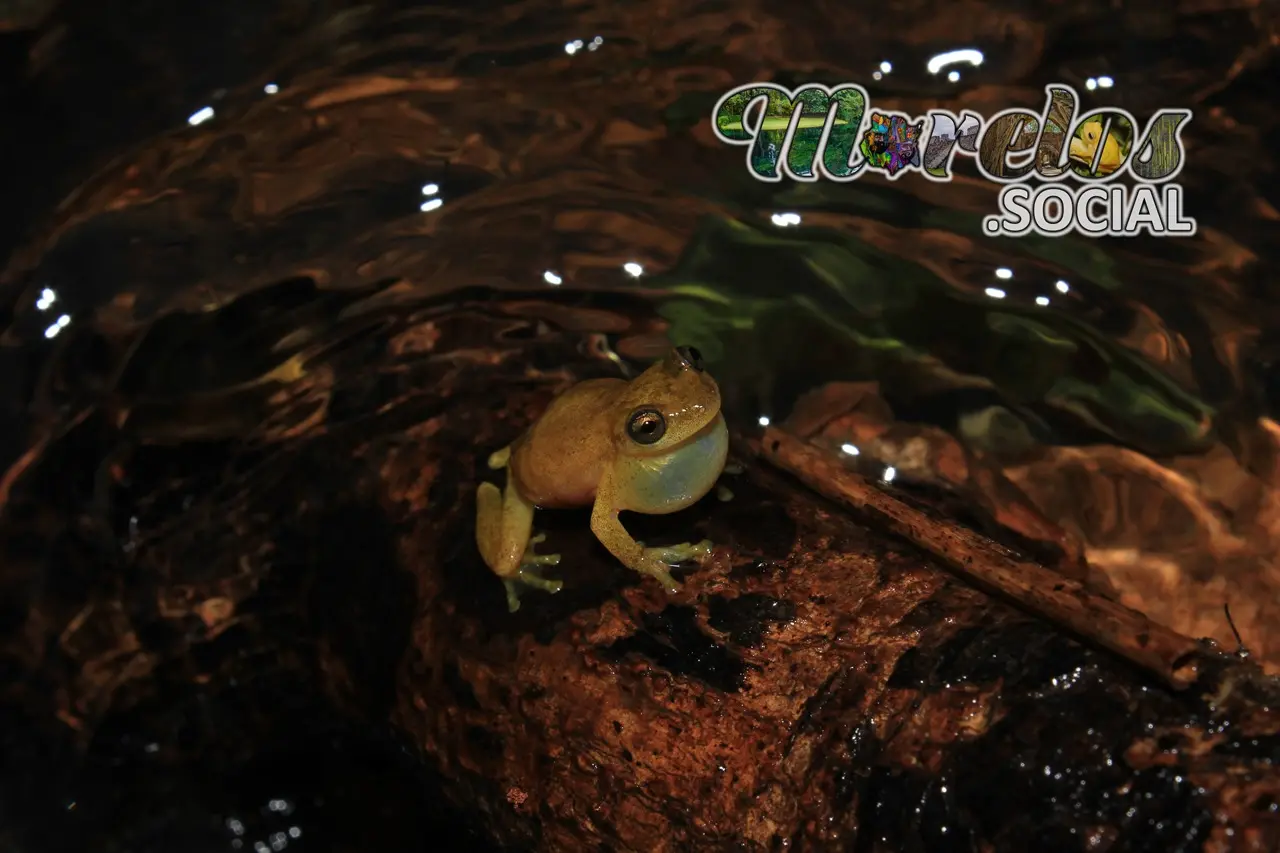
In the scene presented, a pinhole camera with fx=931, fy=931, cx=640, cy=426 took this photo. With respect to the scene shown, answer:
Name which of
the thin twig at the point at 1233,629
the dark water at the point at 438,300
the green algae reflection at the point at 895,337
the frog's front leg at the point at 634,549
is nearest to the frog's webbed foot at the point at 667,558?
the frog's front leg at the point at 634,549

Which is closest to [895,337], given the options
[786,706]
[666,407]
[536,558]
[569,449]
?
[666,407]

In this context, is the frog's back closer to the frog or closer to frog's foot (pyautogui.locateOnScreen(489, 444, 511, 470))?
the frog

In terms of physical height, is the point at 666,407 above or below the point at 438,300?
above

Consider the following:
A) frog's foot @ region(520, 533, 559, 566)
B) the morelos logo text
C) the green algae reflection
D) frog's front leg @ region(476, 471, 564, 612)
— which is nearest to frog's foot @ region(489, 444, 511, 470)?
frog's front leg @ region(476, 471, 564, 612)

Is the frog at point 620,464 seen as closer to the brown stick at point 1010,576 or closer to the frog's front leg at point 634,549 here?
the frog's front leg at point 634,549

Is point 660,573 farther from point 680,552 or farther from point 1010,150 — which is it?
point 1010,150

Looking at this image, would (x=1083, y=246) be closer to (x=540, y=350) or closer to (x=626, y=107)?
(x=626, y=107)

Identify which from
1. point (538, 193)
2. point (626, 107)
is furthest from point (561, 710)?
point (626, 107)
